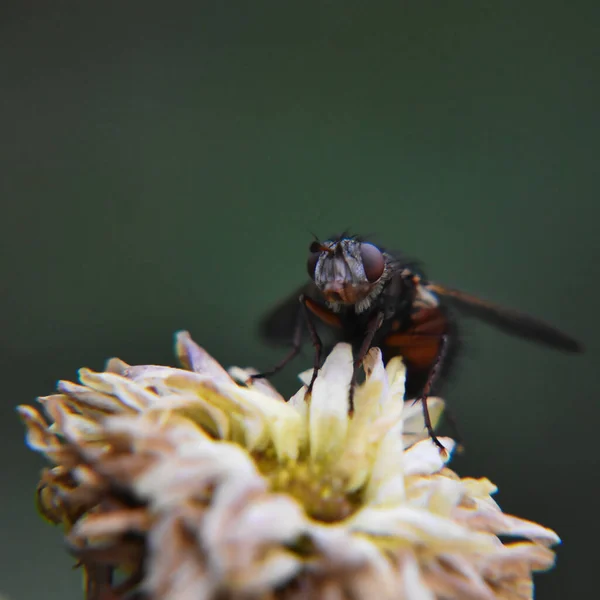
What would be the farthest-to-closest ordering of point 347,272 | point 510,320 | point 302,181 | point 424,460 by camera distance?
point 302,181 < point 510,320 < point 347,272 < point 424,460

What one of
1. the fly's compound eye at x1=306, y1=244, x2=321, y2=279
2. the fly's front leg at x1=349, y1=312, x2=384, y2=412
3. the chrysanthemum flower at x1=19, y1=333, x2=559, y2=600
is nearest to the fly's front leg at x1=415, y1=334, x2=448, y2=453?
the chrysanthemum flower at x1=19, y1=333, x2=559, y2=600

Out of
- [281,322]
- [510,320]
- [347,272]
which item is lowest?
[281,322]

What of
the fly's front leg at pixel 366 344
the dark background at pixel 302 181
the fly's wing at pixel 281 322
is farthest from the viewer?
the dark background at pixel 302 181

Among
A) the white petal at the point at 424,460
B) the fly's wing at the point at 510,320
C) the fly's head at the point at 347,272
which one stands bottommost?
the white petal at the point at 424,460

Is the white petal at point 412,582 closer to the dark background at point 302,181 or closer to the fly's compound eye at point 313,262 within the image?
the fly's compound eye at point 313,262

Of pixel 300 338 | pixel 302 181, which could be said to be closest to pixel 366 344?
pixel 300 338

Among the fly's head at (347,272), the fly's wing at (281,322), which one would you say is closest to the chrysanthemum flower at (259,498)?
the fly's head at (347,272)

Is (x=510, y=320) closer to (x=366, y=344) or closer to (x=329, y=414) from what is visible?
(x=366, y=344)

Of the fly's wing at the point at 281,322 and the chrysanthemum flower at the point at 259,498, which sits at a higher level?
the chrysanthemum flower at the point at 259,498
